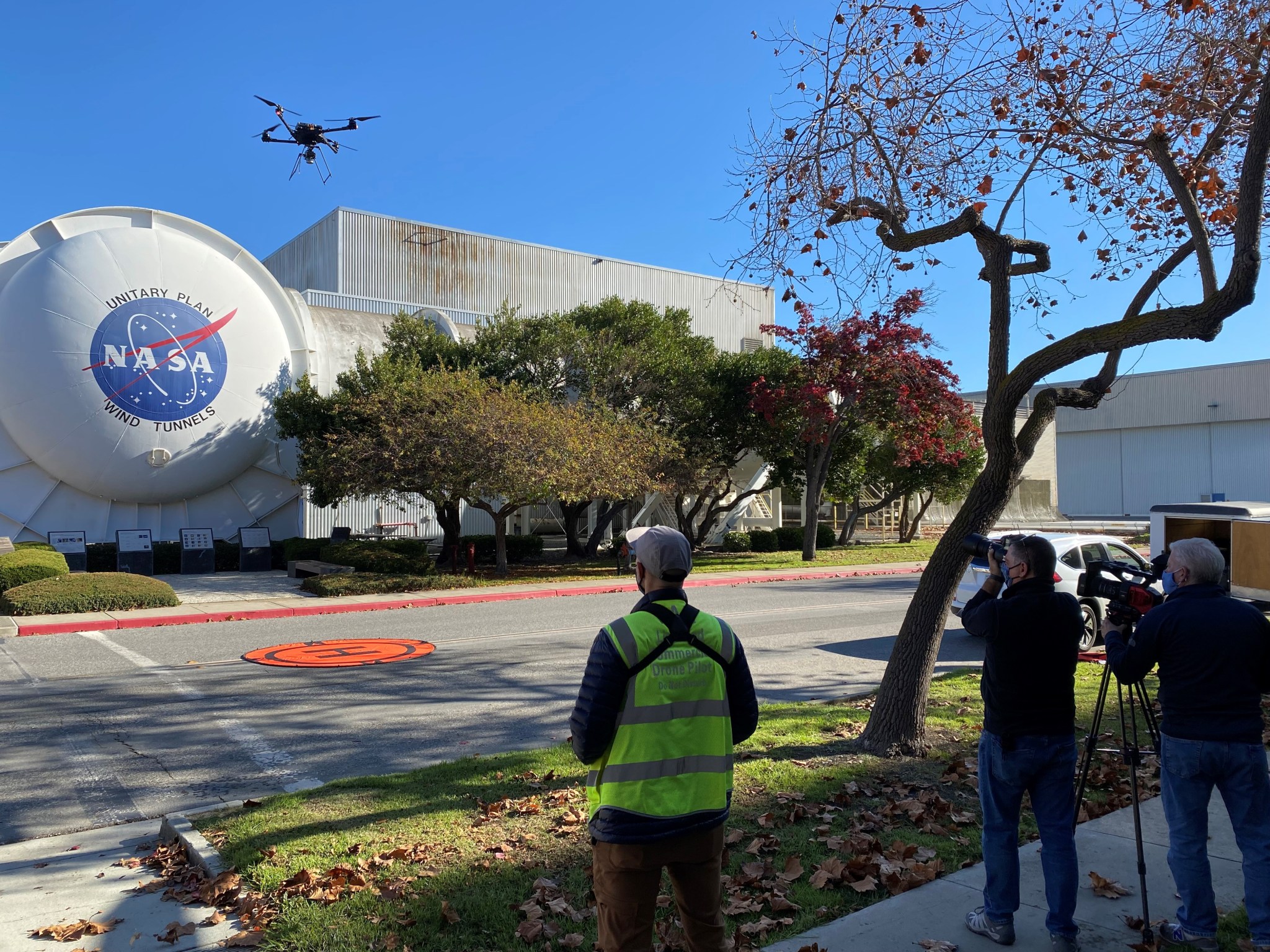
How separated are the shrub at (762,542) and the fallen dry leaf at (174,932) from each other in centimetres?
3194

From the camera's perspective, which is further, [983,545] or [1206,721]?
[983,545]

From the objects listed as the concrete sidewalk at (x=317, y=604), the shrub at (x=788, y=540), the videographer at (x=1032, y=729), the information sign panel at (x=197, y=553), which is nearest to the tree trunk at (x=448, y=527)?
the concrete sidewalk at (x=317, y=604)

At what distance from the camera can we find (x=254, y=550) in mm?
26781

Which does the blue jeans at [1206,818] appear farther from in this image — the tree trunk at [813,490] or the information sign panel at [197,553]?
the information sign panel at [197,553]

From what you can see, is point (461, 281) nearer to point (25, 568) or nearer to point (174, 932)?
point (25, 568)

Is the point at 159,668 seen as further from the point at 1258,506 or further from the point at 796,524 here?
the point at 796,524

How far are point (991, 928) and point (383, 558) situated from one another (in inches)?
784

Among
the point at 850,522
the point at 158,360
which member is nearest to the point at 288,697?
the point at 158,360

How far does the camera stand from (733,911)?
4.30 metres

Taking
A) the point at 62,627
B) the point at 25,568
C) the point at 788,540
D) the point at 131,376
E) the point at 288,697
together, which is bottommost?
the point at 288,697

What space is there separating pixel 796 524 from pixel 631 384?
56.8 ft

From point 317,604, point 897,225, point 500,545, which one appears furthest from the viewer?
point 500,545

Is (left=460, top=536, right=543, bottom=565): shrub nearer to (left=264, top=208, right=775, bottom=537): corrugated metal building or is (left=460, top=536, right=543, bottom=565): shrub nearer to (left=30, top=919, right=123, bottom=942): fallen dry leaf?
(left=264, top=208, right=775, bottom=537): corrugated metal building

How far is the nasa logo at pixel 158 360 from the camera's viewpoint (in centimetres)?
2483
